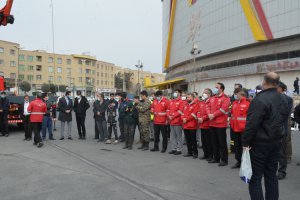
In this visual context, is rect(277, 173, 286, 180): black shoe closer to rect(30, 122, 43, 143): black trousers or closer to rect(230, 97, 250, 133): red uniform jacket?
rect(230, 97, 250, 133): red uniform jacket

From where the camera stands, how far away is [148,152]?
9508 millimetres

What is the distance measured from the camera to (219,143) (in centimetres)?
775

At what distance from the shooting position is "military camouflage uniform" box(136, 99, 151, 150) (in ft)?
32.8

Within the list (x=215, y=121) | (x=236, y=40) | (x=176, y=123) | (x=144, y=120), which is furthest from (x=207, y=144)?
(x=236, y=40)

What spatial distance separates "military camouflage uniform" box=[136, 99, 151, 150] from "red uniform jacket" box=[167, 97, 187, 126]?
0.98m

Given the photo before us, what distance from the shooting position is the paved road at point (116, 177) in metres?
5.24

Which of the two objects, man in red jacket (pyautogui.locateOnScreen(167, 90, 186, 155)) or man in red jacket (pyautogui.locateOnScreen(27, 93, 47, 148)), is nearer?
man in red jacket (pyautogui.locateOnScreen(167, 90, 186, 155))

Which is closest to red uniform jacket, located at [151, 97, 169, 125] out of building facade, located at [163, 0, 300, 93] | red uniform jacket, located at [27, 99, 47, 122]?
red uniform jacket, located at [27, 99, 47, 122]

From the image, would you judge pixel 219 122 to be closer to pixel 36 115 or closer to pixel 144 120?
pixel 144 120

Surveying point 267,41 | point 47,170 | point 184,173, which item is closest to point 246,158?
point 184,173

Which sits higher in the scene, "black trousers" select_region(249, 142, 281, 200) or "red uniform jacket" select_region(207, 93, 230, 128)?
"red uniform jacket" select_region(207, 93, 230, 128)

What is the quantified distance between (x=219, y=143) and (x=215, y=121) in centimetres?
56

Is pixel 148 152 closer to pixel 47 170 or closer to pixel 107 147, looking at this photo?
pixel 107 147

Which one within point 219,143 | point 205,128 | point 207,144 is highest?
point 205,128
